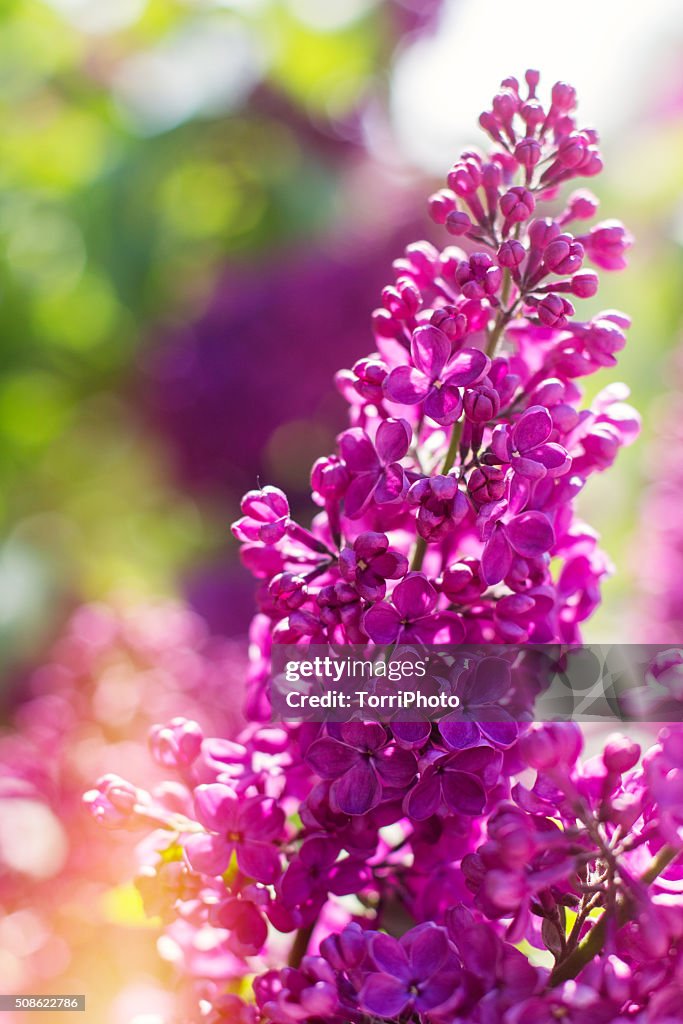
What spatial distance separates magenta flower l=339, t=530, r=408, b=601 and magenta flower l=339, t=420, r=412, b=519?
0.11ft

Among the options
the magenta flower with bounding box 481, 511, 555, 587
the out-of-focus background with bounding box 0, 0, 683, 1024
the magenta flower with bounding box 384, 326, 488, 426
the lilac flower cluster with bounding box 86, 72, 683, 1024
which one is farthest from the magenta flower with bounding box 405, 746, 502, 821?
the out-of-focus background with bounding box 0, 0, 683, 1024

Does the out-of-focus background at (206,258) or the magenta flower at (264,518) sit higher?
the out-of-focus background at (206,258)

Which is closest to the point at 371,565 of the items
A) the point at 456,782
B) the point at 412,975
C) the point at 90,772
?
the point at 456,782

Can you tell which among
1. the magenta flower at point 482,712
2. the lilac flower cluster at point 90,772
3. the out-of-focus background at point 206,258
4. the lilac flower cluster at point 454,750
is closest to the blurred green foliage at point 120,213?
the out-of-focus background at point 206,258

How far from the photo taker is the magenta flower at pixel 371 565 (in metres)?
0.66

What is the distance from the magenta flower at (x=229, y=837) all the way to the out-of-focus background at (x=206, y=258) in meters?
1.29

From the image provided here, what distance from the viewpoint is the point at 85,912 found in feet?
3.16

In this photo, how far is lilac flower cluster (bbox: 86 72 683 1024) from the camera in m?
0.59

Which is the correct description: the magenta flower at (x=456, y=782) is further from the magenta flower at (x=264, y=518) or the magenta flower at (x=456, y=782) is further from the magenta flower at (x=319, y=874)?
the magenta flower at (x=264, y=518)

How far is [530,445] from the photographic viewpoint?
649mm

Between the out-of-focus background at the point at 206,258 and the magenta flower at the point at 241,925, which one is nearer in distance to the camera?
the magenta flower at the point at 241,925

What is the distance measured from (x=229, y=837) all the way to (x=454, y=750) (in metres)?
0.19

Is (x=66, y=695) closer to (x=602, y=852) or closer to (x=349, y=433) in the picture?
(x=349, y=433)

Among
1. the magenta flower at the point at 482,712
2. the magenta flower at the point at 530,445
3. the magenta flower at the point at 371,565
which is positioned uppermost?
the magenta flower at the point at 530,445
